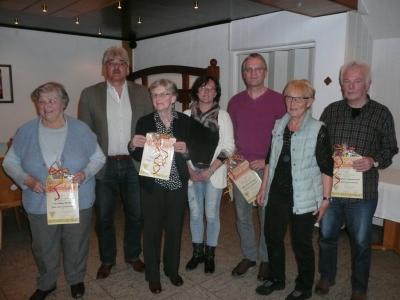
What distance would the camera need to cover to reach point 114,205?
2.51 m

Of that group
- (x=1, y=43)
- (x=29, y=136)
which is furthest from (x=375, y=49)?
(x=1, y=43)

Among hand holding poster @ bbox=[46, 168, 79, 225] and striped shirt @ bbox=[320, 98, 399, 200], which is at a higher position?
striped shirt @ bbox=[320, 98, 399, 200]

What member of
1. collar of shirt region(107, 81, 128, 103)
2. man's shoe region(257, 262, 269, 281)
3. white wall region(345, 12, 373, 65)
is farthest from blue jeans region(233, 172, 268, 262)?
white wall region(345, 12, 373, 65)

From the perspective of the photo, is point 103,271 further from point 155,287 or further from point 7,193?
point 7,193

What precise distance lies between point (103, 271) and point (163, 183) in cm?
97

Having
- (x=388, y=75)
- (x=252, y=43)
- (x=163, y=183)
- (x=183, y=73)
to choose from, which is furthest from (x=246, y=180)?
(x=183, y=73)

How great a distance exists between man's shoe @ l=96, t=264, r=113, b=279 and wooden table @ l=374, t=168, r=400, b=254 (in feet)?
7.67

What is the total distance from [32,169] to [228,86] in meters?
3.21

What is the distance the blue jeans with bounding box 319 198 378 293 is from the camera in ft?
6.82

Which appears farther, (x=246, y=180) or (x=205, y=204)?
(x=205, y=204)

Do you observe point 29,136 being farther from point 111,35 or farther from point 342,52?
point 111,35

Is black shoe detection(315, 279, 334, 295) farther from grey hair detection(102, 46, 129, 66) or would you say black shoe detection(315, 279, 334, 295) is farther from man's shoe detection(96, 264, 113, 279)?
grey hair detection(102, 46, 129, 66)

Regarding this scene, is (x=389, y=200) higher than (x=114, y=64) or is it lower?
lower

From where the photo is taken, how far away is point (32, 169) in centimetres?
200
